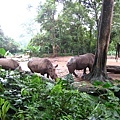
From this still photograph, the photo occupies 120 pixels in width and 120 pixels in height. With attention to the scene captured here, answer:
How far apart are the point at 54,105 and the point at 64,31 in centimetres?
1511

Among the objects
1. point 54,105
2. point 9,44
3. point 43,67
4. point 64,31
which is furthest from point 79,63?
point 9,44

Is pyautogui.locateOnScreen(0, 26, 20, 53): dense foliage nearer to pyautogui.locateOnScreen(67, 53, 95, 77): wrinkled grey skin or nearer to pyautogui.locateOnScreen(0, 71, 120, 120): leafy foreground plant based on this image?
pyautogui.locateOnScreen(67, 53, 95, 77): wrinkled grey skin

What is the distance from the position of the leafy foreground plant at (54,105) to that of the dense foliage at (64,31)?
1260 centimetres

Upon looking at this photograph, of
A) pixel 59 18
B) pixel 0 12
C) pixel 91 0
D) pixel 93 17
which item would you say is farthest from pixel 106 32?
pixel 0 12

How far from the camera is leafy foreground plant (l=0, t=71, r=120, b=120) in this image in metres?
1.09

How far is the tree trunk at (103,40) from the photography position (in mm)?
6059

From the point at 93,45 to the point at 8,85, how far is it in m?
14.5

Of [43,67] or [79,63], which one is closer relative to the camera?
[43,67]

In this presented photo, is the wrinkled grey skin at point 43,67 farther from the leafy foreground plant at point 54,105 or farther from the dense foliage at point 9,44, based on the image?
the dense foliage at point 9,44

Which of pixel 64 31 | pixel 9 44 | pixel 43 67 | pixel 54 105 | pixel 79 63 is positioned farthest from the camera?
pixel 9 44

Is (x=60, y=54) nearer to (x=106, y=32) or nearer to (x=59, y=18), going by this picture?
(x=59, y=18)

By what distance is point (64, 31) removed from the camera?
16.1 meters

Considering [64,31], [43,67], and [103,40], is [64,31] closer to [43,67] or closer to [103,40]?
[43,67]

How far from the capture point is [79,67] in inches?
303
